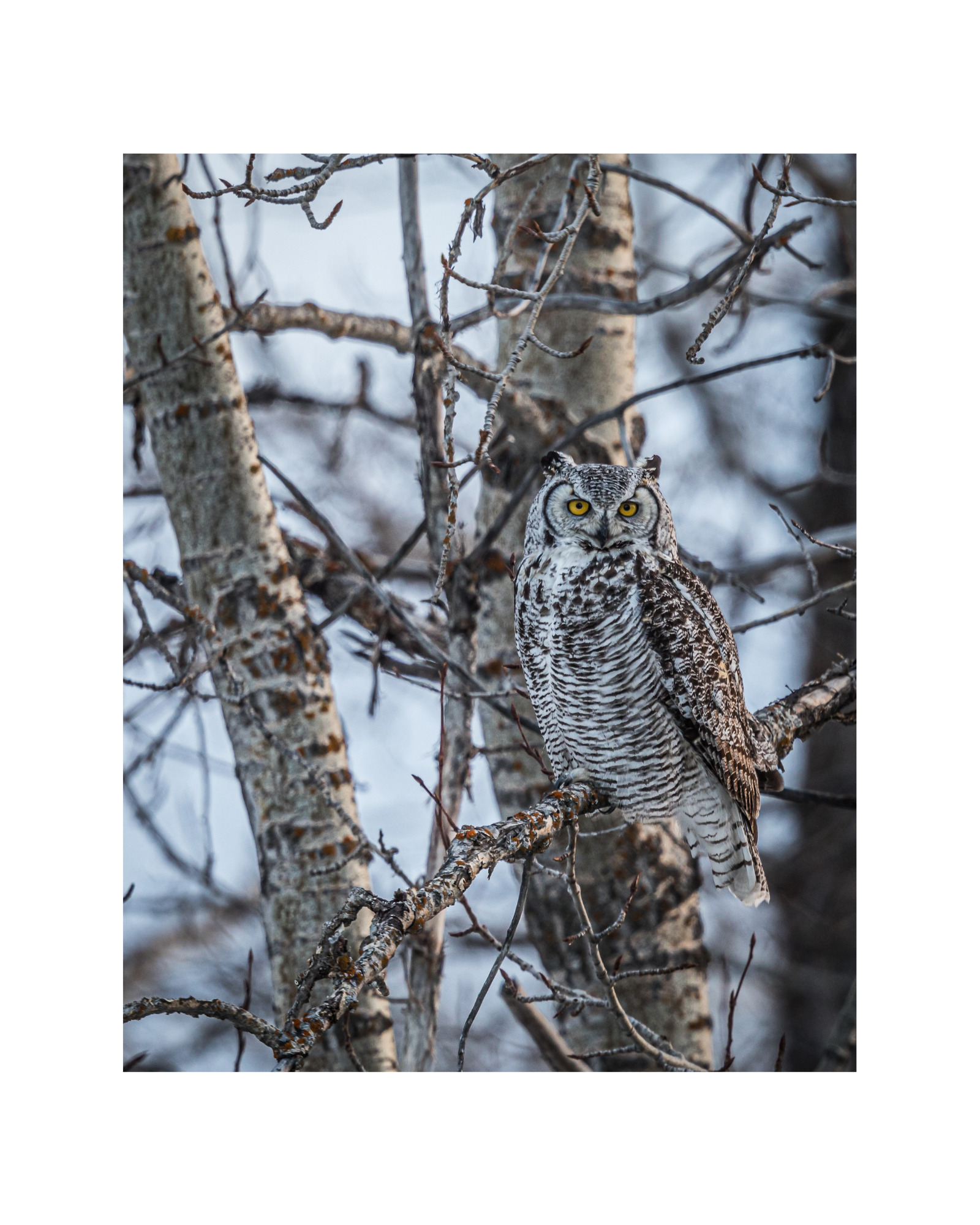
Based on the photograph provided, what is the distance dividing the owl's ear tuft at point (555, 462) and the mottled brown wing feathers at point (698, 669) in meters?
0.26

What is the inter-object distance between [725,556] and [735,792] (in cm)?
348

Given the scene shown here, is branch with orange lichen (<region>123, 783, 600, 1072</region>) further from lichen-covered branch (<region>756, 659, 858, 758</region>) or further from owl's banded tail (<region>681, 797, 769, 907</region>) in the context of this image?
lichen-covered branch (<region>756, 659, 858, 758</region>)

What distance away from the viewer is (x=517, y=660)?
114 inches

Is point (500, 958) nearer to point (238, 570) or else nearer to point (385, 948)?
point (385, 948)

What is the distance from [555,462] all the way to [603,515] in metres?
0.18

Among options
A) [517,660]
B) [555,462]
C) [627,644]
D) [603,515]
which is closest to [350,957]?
[627,644]

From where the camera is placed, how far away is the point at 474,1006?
1.37m

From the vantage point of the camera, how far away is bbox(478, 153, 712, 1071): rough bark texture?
2.79 metres
